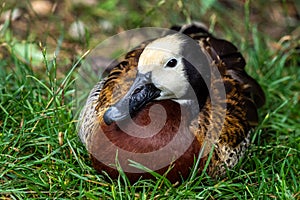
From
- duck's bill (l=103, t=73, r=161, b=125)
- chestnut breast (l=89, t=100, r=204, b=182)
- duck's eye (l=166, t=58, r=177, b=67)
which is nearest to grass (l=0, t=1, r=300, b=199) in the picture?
chestnut breast (l=89, t=100, r=204, b=182)

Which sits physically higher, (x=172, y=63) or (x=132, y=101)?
(x=172, y=63)

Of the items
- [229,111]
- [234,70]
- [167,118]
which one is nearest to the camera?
[167,118]

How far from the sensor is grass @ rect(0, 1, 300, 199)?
3.56 metres

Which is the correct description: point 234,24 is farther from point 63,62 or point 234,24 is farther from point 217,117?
point 217,117

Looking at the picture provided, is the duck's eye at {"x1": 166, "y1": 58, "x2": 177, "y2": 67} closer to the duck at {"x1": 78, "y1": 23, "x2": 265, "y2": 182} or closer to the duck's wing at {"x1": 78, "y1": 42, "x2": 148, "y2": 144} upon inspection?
the duck at {"x1": 78, "y1": 23, "x2": 265, "y2": 182}

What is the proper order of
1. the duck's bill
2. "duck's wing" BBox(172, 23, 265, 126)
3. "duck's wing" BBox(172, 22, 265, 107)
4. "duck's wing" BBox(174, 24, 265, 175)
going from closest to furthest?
the duck's bill
"duck's wing" BBox(174, 24, 265, 175)
"duck's wing" BBox(172, 23, 265, 126)
"duck's wing" BBox(172, 22, 265, 107)

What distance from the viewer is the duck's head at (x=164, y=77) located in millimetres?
3475

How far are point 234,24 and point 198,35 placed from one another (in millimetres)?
1619

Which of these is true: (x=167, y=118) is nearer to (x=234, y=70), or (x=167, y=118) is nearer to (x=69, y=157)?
(x=69, y=157)

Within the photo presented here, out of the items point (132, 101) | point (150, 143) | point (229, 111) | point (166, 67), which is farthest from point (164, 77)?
point (229, 111)

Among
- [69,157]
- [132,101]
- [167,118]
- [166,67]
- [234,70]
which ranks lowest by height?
[69,157]

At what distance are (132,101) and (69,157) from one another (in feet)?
2.20

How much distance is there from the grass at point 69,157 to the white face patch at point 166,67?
53cm

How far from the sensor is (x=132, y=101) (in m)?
3.49
